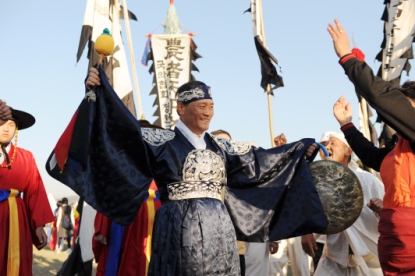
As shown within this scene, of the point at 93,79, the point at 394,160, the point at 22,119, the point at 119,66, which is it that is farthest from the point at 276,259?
the point at 93,79

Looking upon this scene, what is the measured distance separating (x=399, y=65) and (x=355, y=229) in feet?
13.9

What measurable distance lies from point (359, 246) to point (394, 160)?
6.95 feet

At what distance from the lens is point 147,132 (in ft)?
14.1

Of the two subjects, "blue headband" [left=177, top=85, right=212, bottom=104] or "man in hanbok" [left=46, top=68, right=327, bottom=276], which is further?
"blue headband" [left=177, top=85, right=212, bottom=104]

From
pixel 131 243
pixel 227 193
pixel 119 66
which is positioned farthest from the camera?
pixel 119 66

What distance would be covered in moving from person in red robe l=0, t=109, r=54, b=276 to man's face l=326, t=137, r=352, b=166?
2916mm

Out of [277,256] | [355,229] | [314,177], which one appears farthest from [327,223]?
[277,256]

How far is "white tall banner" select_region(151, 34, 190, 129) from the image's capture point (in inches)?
443

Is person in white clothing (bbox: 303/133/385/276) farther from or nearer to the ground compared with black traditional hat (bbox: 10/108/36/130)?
nearer to the ground

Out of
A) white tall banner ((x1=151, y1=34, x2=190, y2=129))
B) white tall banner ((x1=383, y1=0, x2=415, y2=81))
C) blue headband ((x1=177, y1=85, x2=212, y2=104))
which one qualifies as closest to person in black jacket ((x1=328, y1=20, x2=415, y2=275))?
blue headband ((x1=177, y1=85, x2=212, y2=104))

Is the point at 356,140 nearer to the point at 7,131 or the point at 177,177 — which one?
the point at 177,177

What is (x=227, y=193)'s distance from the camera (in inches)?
179

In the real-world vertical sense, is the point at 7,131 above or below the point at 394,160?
above

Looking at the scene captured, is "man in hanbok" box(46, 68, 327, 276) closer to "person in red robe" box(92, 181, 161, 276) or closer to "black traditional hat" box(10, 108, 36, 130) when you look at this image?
"black traditional hat" box(10, 108, 36, 130)
